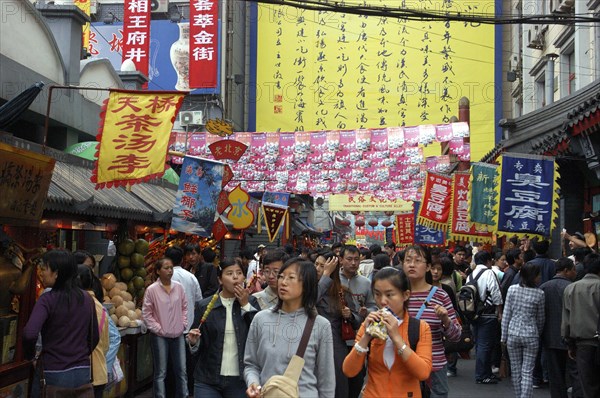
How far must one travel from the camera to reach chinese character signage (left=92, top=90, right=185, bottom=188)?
9.52 meters

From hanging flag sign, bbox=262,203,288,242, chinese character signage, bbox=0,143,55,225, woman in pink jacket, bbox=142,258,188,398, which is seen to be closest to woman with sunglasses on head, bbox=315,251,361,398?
woman in pink jacket, bbox=142,258,188,398

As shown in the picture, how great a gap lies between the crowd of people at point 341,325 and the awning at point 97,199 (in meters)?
1.41

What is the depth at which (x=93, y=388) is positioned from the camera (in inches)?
253

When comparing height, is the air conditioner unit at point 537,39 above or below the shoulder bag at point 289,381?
above

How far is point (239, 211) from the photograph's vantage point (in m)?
18.4

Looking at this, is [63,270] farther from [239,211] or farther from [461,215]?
[239,211]

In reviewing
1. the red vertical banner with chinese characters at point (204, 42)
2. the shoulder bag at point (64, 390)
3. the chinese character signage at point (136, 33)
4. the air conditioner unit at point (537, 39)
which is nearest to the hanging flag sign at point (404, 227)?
the air conditioner unit at point (537, 39)

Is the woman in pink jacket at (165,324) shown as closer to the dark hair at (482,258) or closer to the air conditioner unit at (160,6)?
the dark hair at (482,258)

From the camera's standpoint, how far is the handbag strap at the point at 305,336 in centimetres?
448

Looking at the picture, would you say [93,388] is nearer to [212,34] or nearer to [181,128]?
[212,34]

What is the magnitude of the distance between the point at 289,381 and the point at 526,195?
320 inches

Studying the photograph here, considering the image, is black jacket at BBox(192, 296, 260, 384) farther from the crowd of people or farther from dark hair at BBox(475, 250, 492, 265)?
dark hair at BBox(475, 250, 492, 265)

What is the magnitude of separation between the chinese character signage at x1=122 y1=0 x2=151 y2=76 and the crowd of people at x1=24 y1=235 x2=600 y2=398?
15.1m

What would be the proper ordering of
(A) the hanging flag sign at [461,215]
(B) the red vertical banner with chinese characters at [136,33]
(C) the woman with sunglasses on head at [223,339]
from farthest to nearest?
(B) the red vertical banner with chinese characters at [136,33]
(A) the hanging flag sign at [461,215]
(C) the woman with sunglasses on head at [223,339]
